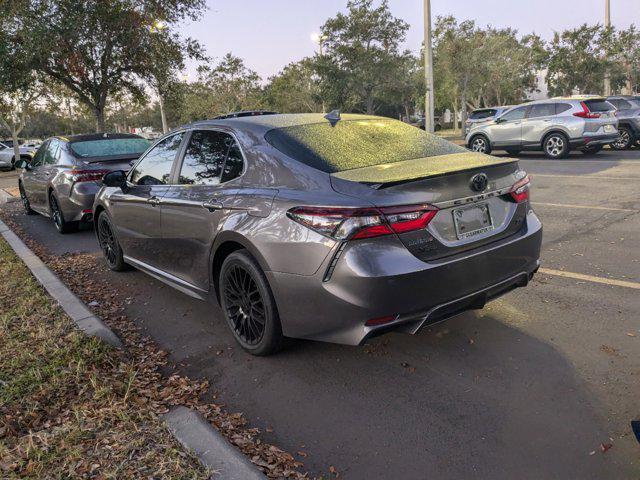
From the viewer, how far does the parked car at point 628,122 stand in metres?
16.3

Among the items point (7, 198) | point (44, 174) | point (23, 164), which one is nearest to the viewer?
point (44, 174)

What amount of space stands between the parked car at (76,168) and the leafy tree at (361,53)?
2099 centimetres

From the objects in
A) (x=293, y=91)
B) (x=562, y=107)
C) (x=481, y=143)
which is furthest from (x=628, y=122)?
(x=293, y=91)

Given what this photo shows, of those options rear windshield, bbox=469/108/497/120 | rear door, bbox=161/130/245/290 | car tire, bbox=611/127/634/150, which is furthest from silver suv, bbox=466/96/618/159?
rear door, bbox=161/130/245/290

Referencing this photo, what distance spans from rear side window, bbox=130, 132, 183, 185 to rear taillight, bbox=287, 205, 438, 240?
207 cm

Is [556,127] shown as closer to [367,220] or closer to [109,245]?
[109,245]

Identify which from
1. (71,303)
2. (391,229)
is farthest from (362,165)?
(71,303)

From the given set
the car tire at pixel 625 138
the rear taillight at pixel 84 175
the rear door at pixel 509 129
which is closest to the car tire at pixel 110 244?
the rear taillight at pixel 84 175

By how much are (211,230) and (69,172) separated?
5.31 metres

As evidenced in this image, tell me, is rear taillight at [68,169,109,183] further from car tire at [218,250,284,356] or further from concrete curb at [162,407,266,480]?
concrete curb at [162,407,266,480]

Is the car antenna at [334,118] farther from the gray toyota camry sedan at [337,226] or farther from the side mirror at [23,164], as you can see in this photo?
the side mirror at [23,164]

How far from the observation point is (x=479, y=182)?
328 cm

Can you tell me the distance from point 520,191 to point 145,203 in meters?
3.19

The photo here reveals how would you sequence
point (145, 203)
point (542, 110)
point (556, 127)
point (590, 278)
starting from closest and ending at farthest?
point (145, 203)
point (590, 278)
point (556, 127)
point (542, 110)
